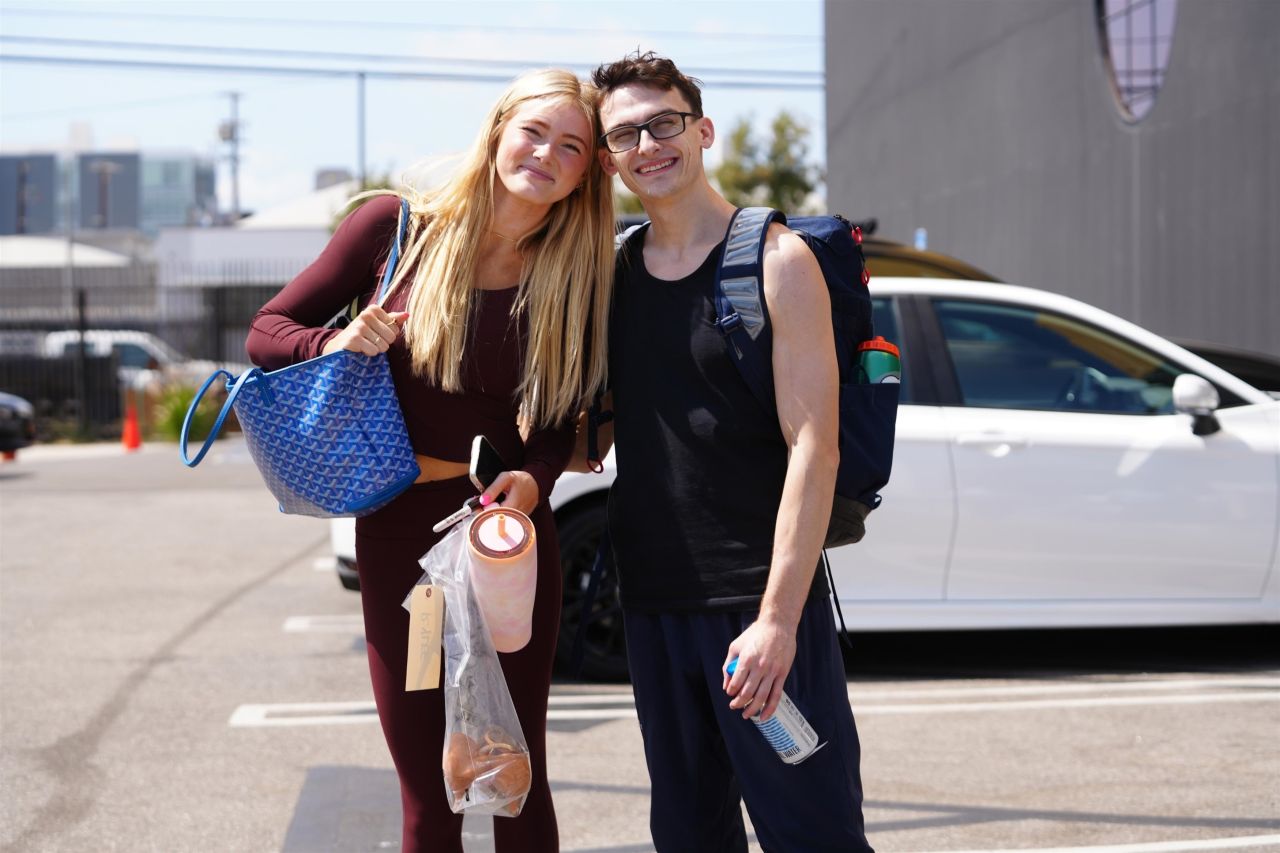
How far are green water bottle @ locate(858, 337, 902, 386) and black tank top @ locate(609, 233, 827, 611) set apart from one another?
0.19 m

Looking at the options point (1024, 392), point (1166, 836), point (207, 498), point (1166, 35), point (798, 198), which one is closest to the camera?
point (1166, 836)

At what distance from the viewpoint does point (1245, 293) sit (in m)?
10.2

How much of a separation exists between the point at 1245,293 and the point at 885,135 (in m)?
10.3

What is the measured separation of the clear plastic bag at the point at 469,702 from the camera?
8.26 feet

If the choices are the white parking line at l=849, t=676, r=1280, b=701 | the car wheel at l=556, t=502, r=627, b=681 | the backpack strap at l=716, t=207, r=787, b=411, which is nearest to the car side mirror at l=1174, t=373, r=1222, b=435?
the white parking line at l=849, t=676, r=1280, b=701

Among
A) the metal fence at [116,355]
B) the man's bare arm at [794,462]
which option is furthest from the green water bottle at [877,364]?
the metal fence at [116,355]

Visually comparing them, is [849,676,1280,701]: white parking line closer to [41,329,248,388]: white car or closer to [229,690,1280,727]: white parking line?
[229,690,1280,727]: white parking line

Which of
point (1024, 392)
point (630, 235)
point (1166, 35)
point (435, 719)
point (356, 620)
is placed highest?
point (1166, 35)

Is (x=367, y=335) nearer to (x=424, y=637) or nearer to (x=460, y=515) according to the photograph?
(x=460, y=515)

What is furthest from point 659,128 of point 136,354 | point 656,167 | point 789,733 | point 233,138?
point 233,138

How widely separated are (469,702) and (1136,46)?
37.8 feet

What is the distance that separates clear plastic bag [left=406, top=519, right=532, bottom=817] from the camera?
2518mm

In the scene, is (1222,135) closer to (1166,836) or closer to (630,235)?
(1166,836)

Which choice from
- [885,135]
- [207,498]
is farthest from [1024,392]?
[885,135]
